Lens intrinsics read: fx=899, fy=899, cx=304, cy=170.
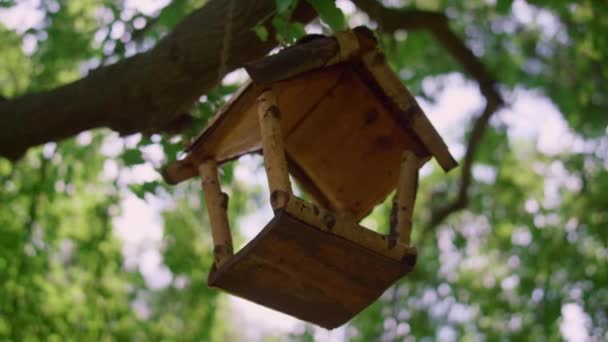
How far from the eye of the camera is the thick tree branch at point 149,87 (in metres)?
3.12

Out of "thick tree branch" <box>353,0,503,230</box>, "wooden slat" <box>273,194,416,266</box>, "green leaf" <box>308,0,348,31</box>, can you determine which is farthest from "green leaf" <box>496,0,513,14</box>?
"wooden slat" <box>273,194,416,266</box>

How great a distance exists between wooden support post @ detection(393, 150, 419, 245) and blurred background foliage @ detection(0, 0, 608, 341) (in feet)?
7.90

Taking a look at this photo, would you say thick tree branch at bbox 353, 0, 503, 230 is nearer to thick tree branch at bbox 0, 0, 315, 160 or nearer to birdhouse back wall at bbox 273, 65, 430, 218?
thick tree branch at bbox 0, 0, 315, 160

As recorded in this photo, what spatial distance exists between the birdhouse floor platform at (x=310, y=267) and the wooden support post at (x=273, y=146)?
0.08 m

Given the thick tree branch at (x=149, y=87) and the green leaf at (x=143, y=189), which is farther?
the green leaf at (x=143, y=189)

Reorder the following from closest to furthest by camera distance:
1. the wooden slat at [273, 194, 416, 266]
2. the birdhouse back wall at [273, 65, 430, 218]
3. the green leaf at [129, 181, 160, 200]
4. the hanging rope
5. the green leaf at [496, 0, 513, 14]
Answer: the wooden slat at [273, 194, 416, 266] → the birdhouse back wall at [273, 65, 430, 218] → the hanging rope → the green leaf at [129, 181, 160, 200] → the green leaf at [496, 0, 513, 14]

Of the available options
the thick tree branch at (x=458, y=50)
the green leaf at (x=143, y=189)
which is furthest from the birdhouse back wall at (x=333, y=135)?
the thick tree branch at (x=458, y=50)

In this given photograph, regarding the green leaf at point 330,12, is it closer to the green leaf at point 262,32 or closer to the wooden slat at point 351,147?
the wooden slat at point 351,147

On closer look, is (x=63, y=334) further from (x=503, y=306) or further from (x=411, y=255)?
(x=411, y=255)

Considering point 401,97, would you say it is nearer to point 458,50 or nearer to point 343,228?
point 343,228

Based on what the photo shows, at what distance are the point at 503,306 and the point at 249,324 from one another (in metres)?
17.8

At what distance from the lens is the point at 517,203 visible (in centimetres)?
747

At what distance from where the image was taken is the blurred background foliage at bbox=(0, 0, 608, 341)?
560cm

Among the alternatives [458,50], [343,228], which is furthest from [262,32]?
[458,50]
